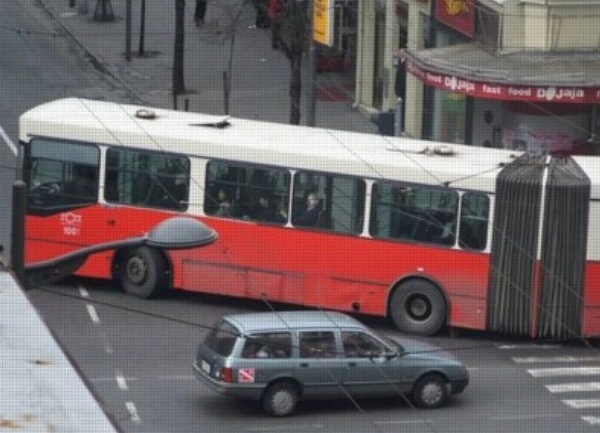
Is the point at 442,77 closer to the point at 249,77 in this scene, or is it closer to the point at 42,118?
the point at 42,118

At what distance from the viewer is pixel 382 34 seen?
2275cm

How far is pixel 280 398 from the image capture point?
11.1m

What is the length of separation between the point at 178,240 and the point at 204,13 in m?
22.0

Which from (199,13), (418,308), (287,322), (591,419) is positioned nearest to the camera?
(287,322)

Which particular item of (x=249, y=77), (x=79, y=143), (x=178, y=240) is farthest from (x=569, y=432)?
(x=249, y=77)

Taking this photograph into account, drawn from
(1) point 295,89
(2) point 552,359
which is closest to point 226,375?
(2) point 552,359

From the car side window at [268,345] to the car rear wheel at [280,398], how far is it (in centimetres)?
21

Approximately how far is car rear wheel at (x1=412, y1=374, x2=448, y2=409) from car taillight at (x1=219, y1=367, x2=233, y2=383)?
4.45ft

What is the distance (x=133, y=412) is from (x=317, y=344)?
133cm

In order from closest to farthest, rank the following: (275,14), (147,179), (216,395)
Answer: (216,395) → (147,179) → (275,14)

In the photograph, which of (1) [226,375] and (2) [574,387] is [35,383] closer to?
(1) [226,375]

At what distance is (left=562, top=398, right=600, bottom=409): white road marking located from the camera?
11766 millimetres

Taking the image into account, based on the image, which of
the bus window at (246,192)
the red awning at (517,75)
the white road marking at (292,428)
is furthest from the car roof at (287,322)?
the red awning at (517,75)

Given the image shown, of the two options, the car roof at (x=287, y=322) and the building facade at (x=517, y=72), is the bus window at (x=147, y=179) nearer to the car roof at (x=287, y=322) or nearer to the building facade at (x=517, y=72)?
the car roof at (x=287, y=322)
